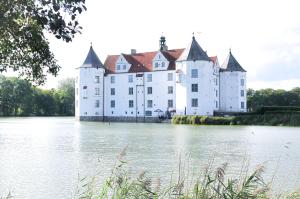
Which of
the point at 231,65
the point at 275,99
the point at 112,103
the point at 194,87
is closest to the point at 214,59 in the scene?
the point at 231,65

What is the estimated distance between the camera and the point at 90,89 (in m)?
66.7

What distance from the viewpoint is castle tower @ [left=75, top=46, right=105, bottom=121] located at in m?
66.2

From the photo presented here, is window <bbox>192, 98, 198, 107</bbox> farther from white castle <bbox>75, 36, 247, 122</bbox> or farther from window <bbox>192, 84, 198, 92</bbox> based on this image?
window <bbox>192, 84, 198, 92</bbox>

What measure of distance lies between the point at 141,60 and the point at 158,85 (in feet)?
16.3

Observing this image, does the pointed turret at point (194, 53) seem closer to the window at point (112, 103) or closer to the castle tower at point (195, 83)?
the castle tower at point (195, 83)

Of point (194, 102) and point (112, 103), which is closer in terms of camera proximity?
point (194, 102)

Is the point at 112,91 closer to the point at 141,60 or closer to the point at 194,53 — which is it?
the point at 141,60

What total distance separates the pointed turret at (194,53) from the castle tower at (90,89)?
12.9 m

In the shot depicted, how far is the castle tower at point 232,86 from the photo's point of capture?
63.4 metres

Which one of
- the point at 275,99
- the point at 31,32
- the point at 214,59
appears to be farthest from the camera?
the point at 275,99

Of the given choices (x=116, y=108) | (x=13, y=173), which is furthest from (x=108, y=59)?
(x=13, y=173)

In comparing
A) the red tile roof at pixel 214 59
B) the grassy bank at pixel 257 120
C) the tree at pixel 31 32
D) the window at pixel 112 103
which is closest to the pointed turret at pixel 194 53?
the red tile roof at pixel 214 59

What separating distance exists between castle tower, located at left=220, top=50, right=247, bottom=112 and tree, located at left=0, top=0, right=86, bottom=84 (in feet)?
187

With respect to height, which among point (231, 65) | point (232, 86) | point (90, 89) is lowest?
point (90, 89)
